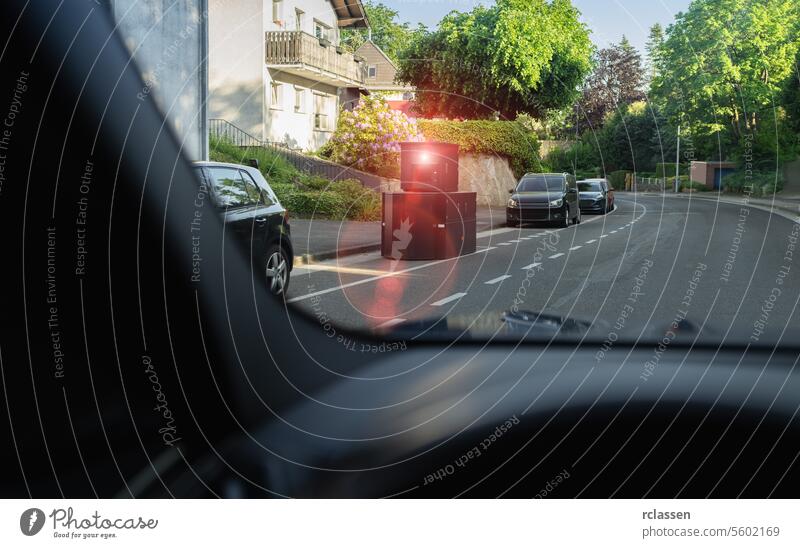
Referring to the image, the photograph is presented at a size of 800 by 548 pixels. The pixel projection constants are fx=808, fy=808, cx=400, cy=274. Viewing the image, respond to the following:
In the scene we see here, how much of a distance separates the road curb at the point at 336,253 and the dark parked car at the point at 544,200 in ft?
0.33

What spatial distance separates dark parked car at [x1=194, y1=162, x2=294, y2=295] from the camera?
3.39 feet

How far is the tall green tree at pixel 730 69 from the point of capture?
165cm

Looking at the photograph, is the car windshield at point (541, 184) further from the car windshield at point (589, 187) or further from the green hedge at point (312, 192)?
the green hedge at point (312, 192)

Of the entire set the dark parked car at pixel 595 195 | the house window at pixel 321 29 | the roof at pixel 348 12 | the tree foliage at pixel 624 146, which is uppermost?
the house window at pixel 321 29

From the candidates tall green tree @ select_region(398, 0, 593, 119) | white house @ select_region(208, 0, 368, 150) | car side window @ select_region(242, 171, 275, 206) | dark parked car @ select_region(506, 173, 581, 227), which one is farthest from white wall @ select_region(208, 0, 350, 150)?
dark parked car @ select_region(506, 173, 581, 227)

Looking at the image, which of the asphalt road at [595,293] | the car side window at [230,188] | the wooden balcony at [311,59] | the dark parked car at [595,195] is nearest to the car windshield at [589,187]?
the dark parked car at [595,195]

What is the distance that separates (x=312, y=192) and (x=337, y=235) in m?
0.31

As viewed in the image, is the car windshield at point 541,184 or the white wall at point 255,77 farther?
the car windshield at point 541,184

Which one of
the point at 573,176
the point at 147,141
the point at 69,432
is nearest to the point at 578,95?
the point at 573,176

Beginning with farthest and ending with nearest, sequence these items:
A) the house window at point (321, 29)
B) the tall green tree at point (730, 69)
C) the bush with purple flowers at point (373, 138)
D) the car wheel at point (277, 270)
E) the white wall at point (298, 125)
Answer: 1. the house window at point (321, 29)
2. the bush with purple flowers at point (373, 138)
3. the white wall at point (298, 125)
4. the tall green tree at point (730, 69)
5. the car wheel at point (277, 270)

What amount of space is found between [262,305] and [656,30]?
692 mm

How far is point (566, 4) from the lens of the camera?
1.27 meters

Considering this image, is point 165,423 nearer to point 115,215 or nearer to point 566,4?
point 115,215

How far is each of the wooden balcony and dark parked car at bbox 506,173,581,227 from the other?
0.68 m
